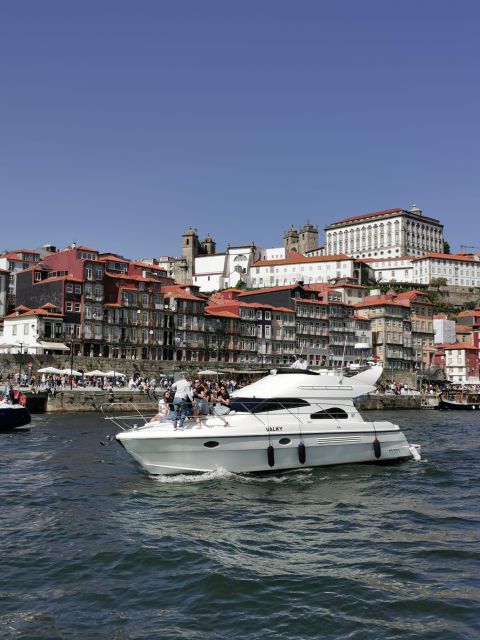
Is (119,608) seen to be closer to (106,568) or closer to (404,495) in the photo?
(106,568)

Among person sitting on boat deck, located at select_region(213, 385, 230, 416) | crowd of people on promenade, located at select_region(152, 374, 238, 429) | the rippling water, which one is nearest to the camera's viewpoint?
the rippling water

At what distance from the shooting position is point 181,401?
20.3 m

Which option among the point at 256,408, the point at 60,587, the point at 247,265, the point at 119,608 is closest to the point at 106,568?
the point at 60,587

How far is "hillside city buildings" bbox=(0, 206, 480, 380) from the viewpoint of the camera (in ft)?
265

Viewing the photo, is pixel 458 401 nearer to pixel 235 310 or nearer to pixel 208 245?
pixel 235 310

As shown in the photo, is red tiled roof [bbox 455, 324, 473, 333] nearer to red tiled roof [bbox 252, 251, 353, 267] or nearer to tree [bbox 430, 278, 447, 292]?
tree [bbox 430, 278, 447, 292]

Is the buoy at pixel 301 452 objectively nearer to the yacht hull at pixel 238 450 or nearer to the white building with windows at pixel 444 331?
the yacht hull at pixel 238 450

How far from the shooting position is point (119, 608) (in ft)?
34.7

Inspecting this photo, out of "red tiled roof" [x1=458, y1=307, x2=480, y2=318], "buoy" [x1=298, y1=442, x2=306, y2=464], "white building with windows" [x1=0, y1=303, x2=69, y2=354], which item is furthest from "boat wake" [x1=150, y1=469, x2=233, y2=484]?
"red tiled roof" [x1=458, y1=307, x2=480, y2=318]

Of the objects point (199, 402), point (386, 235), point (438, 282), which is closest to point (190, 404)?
point (199, 402)

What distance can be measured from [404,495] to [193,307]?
7222 centimetres

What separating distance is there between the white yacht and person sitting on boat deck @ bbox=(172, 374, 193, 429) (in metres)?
0.32

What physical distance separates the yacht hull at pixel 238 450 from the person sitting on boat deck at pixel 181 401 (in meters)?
0.50

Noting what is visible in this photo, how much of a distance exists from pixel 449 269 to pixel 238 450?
470 feet
